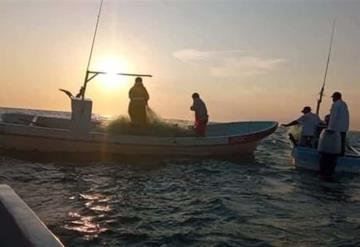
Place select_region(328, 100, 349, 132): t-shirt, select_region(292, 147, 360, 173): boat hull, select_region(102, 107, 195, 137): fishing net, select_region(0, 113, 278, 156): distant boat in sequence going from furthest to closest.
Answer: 1. select_region(102, 107, 195, 137): fishing net
2. select_region(0, 113, 278, 156): distant boat
3. select_region(292, 147, 360, 173): boat hull
4. select_region(328, 100, 349, 132): t-shirt

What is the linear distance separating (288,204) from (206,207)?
189 cm

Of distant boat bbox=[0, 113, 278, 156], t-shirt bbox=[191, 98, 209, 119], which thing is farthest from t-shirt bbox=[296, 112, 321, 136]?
t-shirt bbox=[191, 98, 209, 119]

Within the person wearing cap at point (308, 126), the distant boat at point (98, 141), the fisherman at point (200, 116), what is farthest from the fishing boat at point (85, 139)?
the person wearing cap at point (308, 126)

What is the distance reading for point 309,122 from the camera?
57.4ft

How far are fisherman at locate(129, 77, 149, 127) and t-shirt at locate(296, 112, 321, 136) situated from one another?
19.3 ft

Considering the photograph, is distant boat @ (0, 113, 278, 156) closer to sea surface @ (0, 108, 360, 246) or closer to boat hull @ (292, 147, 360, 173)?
sea surface @ (0, 108, 360, 246)

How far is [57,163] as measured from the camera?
15.1 metres

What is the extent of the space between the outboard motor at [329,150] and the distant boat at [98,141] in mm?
4547

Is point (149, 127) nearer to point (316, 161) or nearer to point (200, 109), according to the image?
point (200, 109)

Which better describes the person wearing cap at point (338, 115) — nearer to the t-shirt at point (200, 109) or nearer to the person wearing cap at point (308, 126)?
the person wearing cap at point (308, 126)

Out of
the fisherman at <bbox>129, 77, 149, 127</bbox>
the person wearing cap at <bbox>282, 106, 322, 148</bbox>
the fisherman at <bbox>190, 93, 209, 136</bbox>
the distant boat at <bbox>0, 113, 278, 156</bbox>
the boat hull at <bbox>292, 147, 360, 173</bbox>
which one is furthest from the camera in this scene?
the fisherman at <bbox>190, 93, 209, 136</bbox>

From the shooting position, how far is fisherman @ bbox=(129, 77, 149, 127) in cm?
1792

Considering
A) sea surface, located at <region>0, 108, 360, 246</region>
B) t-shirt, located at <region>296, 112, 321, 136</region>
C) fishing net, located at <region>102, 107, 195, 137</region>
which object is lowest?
sea surface, located at <region>0, 108, 360, 246</region>

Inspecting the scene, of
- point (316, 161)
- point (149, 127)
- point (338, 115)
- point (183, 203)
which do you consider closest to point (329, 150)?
point (338, 115)
